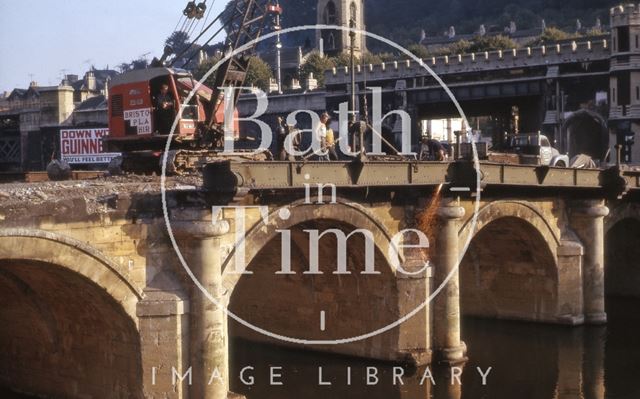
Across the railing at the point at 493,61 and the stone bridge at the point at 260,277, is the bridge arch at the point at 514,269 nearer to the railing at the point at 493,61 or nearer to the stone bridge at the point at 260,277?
the stone bridge at the point at 260,277

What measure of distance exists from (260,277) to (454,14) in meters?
133

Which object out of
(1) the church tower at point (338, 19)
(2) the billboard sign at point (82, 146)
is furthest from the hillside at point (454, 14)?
(2) the billboard sign at point (82, 146)

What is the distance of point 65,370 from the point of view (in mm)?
21984

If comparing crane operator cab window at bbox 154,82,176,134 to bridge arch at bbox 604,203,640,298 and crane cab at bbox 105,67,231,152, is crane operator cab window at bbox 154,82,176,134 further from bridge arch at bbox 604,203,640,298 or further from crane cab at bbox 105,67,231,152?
bridge arch at bbox 604,203,640,298

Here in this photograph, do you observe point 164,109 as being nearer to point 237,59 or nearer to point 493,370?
point 237,59

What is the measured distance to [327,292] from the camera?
2888 cm

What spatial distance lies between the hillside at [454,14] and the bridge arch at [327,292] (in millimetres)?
108310

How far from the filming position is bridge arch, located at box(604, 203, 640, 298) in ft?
Answer: 134

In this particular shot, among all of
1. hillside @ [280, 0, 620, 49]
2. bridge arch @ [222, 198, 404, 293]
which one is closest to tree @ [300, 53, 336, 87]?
hillside @ [280, 0, 620, 49]

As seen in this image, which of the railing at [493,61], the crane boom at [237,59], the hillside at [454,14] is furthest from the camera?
the hillside at [454,14]

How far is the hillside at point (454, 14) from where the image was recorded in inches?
5335

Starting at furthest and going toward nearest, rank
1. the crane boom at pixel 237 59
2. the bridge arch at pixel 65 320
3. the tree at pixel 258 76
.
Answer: the tree at pixel 258 76 < the crane boom at pixel 237 59 < the bridge arch at pixel 65 320

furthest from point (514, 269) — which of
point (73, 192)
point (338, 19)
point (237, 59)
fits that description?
point (338, 19)

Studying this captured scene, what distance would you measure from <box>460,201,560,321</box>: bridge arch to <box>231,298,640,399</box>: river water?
3.53 feet
